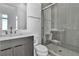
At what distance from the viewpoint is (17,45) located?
1312mm

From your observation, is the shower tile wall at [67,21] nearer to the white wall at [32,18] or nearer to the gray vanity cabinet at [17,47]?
the white wall at [32,18]

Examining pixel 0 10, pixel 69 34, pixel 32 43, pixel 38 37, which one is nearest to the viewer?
pixel 0 10

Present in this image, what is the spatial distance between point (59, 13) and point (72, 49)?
0.78 meters

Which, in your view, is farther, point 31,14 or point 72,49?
point 72,49

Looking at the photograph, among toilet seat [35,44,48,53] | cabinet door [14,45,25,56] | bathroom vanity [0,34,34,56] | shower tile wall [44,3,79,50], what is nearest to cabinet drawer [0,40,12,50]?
bathroom vanity [0,34,34,56]

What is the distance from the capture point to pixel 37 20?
5.42 feet

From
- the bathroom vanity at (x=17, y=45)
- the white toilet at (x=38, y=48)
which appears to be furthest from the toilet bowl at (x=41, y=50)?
the bathroom vanity at (x=17, y=45)

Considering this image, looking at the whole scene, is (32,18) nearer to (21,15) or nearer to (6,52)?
(21,15)

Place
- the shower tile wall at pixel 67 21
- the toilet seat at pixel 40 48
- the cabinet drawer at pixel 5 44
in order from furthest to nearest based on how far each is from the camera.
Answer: the shower tile wall at pixel 67 21 → the toilet seat at pixel 40 48 → the cabinet drawer at pixel 5 44

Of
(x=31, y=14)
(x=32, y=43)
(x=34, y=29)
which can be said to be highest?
(x=31, y=14)

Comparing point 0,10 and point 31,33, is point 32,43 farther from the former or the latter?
point 0,10

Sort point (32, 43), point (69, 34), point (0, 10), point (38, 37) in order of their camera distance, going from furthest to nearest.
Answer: point (69, 34)
point (38, 37)
point (32, 43)
point (0, 10)

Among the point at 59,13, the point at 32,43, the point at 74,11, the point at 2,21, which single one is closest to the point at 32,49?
the point at 32,43

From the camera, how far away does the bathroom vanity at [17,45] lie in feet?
3.78
